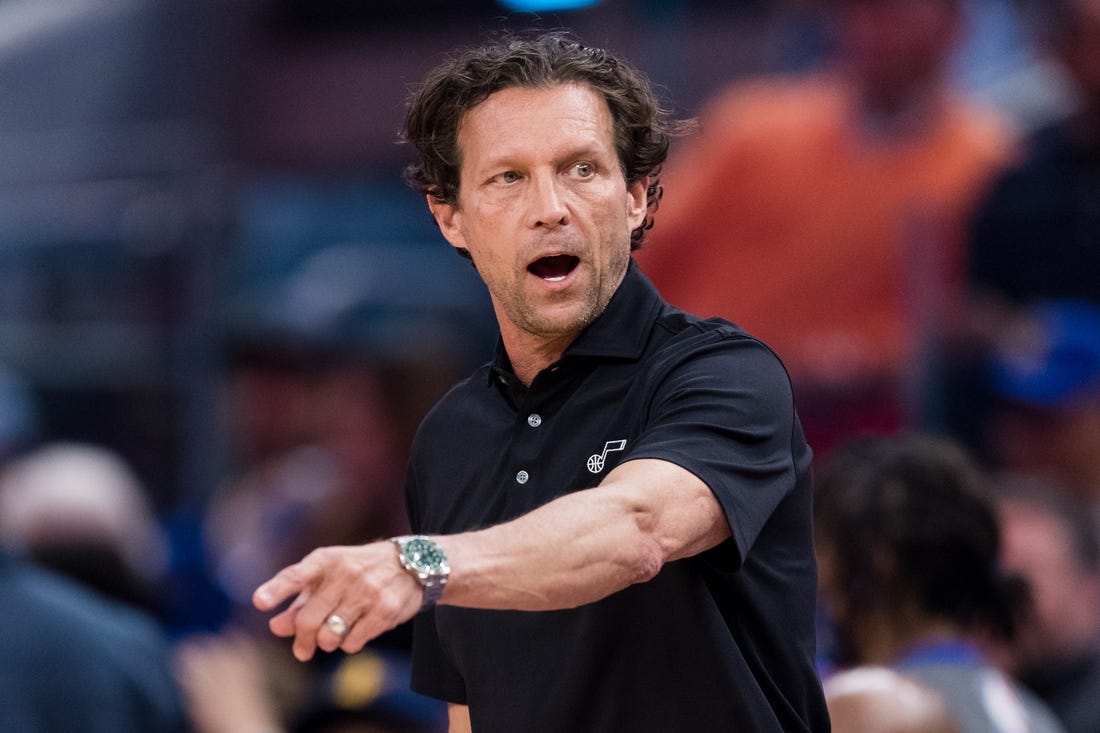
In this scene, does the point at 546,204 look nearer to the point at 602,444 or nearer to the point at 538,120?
the point at 538,120

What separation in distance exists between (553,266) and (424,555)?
29.0 inches

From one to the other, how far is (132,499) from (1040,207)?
11.0 feet

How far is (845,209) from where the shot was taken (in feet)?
18.8

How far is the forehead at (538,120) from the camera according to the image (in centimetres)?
266

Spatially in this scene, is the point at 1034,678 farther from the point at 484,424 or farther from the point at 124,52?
the point at 124,52

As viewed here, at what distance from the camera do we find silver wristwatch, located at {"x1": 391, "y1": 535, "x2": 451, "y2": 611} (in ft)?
6.89

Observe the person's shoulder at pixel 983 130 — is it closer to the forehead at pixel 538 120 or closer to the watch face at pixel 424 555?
the forehead at pixel 538 120

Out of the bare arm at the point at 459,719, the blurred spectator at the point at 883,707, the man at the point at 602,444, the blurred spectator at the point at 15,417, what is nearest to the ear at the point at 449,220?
the man at the point at 602,444

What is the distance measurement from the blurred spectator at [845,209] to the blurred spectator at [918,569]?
5.44 feet

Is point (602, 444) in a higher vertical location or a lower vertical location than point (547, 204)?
lower

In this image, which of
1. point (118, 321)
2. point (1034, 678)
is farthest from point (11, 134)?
point (1034, 678)

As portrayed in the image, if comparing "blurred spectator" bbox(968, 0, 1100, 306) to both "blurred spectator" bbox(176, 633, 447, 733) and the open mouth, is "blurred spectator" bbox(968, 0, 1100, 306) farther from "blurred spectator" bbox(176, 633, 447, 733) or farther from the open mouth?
the open mouth

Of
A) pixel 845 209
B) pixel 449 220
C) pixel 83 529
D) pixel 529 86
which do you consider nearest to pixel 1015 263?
pixel 845 209

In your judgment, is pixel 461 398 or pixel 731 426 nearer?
pixel 731 426
